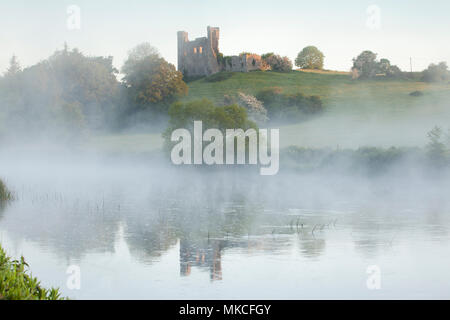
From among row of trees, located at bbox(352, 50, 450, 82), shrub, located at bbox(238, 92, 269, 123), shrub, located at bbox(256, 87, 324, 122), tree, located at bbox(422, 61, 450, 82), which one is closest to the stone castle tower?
row of trees, located at bbox(352, 50, 450, 82)

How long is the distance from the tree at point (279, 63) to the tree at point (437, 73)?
72.3 feet

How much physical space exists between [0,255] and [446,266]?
35.7 feet

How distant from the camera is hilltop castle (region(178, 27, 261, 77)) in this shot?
325 ft

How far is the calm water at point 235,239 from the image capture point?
1448cm

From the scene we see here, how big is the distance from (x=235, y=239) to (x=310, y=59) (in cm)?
8641

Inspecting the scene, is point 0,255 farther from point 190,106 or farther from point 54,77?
point 54,77

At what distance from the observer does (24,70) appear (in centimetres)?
7644

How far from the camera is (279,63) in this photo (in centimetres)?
9819

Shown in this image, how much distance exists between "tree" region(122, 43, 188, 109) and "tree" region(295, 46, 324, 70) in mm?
29036

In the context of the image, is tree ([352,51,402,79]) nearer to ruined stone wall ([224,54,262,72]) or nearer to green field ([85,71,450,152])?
green field ([85,71,450,152])

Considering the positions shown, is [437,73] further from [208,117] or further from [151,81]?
[208,117]

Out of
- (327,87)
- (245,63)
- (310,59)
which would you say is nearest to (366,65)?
(327,87)

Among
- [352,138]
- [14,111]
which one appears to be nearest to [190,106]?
[352,138]

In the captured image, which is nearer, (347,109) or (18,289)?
(18,289)
